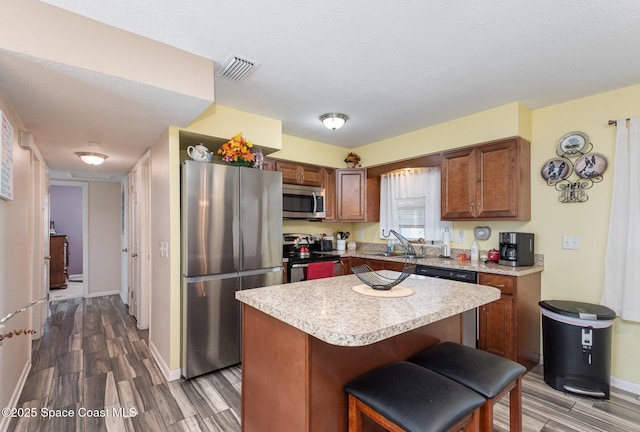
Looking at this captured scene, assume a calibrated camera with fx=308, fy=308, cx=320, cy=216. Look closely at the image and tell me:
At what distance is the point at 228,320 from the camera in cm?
279

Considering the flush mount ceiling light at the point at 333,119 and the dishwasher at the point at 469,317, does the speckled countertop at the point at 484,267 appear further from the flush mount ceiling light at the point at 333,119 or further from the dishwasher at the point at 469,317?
Answer: the flush mount ceiling light at the point at 333,119

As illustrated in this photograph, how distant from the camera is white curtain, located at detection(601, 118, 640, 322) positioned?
96.3 inches

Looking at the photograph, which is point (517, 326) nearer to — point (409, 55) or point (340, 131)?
point (409, 55)

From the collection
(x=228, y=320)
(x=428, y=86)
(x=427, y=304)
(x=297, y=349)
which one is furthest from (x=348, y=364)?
(x=428, y=86)

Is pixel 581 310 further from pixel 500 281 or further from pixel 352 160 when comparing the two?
pixel 352 160

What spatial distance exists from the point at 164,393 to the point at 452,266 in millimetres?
2764

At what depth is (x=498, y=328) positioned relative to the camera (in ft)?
9.08

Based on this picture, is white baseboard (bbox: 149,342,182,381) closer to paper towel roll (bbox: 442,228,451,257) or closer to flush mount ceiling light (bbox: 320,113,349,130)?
flush mount ceiling light (bbox: 320,113,349,130)

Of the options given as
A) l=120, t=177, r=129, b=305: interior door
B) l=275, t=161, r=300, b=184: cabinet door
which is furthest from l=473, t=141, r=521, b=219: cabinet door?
l=120, t=177, r=129, b=305: interior door

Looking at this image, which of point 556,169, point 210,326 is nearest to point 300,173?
point 210,326

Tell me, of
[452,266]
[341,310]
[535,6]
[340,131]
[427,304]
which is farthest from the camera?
[340,131]

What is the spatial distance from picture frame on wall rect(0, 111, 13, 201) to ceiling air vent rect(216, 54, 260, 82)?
50.7 inches

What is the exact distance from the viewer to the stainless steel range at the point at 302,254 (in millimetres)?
3488

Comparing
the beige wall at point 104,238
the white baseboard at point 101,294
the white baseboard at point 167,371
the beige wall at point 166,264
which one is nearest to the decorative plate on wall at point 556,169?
the beige wall at point 166,264
